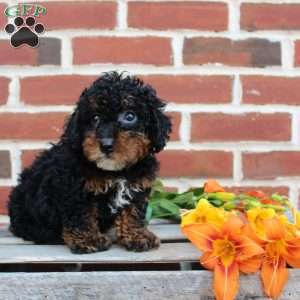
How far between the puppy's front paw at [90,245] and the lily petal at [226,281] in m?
0.32

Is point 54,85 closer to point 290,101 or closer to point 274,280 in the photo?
point 290,101

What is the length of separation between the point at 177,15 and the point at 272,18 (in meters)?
0.37

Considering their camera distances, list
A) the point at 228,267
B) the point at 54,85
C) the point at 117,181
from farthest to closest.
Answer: the point at 54,85, the point at 117,181, the point at 228,267

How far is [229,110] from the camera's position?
2209 mm

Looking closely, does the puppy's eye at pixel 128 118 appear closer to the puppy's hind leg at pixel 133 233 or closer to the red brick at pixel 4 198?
the puppy's hind leg at pixel 133 233

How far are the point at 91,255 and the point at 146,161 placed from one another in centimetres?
30

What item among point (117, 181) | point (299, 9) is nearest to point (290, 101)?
point (299, 9)

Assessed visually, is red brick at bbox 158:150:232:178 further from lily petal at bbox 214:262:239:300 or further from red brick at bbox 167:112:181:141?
lily petal at bbox 214:262:239:300

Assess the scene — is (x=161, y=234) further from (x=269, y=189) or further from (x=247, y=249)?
(x=269, y=189)

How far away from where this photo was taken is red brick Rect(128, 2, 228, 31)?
219cm

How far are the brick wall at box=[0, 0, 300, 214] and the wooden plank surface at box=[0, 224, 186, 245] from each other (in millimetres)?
409

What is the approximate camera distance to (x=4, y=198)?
2217 mm

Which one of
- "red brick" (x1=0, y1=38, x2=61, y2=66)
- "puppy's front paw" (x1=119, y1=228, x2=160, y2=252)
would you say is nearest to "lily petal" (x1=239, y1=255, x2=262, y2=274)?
"puppy's front paw" (x1=119, y1=228, x2=160, y2=252)

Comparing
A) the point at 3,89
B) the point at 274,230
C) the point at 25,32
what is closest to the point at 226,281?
the point at 274,230
